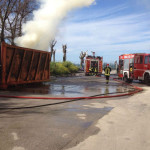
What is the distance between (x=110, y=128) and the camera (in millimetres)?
4918

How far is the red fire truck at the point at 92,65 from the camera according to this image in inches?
1143

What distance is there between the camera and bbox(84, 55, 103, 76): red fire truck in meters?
29.0

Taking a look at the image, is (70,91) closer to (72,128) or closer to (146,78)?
(72,128)

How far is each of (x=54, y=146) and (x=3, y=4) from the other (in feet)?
70.0

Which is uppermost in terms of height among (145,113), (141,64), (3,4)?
(3,4)

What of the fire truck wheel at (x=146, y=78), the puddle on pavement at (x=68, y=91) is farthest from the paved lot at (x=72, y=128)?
the fire truck wheel at (x=146, y=78)

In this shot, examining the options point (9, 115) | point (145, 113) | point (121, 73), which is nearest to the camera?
point (9, 115)

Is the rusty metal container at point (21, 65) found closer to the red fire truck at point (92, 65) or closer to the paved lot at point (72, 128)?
the paved lot at point (72, 128)

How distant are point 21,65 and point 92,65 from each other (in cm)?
1782

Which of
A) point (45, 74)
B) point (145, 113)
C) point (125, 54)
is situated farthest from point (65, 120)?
point (125, 54)

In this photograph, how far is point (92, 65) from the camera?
2923 centimetres

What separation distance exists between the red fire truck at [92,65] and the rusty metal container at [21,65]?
14.3m

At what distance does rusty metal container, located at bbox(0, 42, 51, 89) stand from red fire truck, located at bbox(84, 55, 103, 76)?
14.3 metres

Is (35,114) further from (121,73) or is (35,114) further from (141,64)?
(121,73)
